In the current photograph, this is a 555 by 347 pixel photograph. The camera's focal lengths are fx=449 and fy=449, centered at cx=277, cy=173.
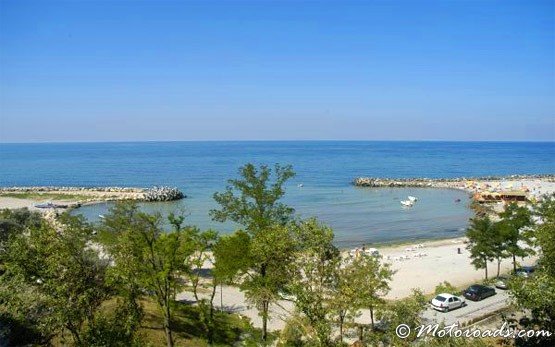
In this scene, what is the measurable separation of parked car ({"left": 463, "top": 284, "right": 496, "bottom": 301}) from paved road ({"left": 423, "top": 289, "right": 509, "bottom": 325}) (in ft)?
0.83

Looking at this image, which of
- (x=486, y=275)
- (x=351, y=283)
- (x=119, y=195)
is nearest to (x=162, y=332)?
(x=351, y=283)

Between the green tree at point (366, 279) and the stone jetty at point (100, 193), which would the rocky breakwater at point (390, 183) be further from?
the green tree at point (366, 279)

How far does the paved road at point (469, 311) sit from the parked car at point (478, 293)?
0.25 meters

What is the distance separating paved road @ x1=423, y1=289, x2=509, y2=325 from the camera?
23328mm

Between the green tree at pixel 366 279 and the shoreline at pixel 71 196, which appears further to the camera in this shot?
the shoreline at pixel 71 196

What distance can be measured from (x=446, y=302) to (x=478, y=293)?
10.1 feet

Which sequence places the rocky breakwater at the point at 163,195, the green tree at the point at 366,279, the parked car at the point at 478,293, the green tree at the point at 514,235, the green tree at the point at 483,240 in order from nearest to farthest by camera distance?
the green tree at the point at 366,279, the parked car at the point at 478,293, the green tree at the point at 514,235, the green tree at the point at 483,240, the rocky breakwater at the point at 163,195

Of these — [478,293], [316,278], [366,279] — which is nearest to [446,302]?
[478,293]

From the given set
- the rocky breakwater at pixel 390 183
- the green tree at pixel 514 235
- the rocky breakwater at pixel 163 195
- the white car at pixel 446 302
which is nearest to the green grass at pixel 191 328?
the white car at pixel 446 302

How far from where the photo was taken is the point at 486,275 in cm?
3259

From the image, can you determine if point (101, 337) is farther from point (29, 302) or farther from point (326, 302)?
point (326, 302)

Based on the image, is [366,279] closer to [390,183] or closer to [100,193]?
[100,193]

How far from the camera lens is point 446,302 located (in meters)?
25.1

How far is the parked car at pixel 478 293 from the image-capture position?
26711mm
